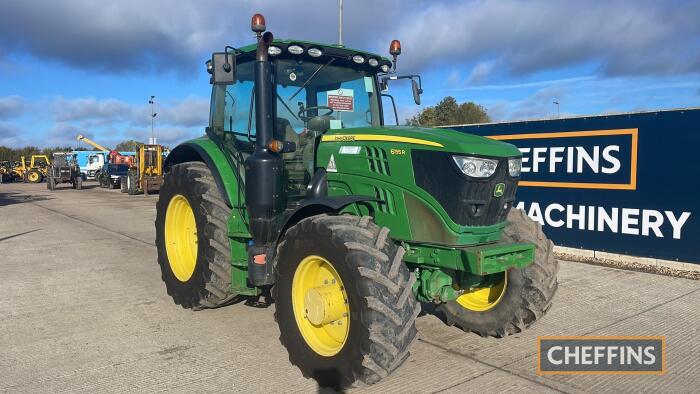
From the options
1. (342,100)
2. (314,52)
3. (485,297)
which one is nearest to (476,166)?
(485,297)

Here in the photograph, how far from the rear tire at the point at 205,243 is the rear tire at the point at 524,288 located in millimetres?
2371

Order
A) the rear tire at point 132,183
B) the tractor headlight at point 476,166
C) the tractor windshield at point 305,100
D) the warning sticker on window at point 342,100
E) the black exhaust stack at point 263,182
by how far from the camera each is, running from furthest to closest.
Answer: the rear tire at point 132,183, the warning sticker on window at point 342,100, the tractor windshield at point 305,100, the black exhaust stack at point 263,182, the tractor headlight at point 476,166

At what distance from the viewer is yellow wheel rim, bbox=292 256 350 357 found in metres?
3.65

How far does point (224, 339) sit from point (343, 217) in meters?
1.79

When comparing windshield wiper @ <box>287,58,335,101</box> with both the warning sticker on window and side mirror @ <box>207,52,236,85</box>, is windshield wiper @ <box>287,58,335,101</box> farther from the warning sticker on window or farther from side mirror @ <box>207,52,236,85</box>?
side mirror @ <box>207,52,236,85</box>

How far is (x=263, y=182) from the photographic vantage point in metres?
4.39

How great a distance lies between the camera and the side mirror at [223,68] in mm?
4180

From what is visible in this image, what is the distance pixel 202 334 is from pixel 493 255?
2.70 metres

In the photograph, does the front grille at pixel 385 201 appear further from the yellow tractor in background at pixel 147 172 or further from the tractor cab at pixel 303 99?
the yellow tractor in background at pixel 147 172

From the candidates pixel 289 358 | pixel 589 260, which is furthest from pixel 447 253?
pixel 589 260

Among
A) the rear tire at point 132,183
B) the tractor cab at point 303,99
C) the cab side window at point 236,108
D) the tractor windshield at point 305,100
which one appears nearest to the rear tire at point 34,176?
the rear tire at point 132,183

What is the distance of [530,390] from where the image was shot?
366cm

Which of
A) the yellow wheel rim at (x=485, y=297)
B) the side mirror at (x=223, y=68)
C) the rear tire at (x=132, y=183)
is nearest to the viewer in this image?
the side mirror at (x=223, y=68)

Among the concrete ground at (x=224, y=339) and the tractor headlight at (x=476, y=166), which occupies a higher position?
the tractor headlight at (x=476, y=166)
